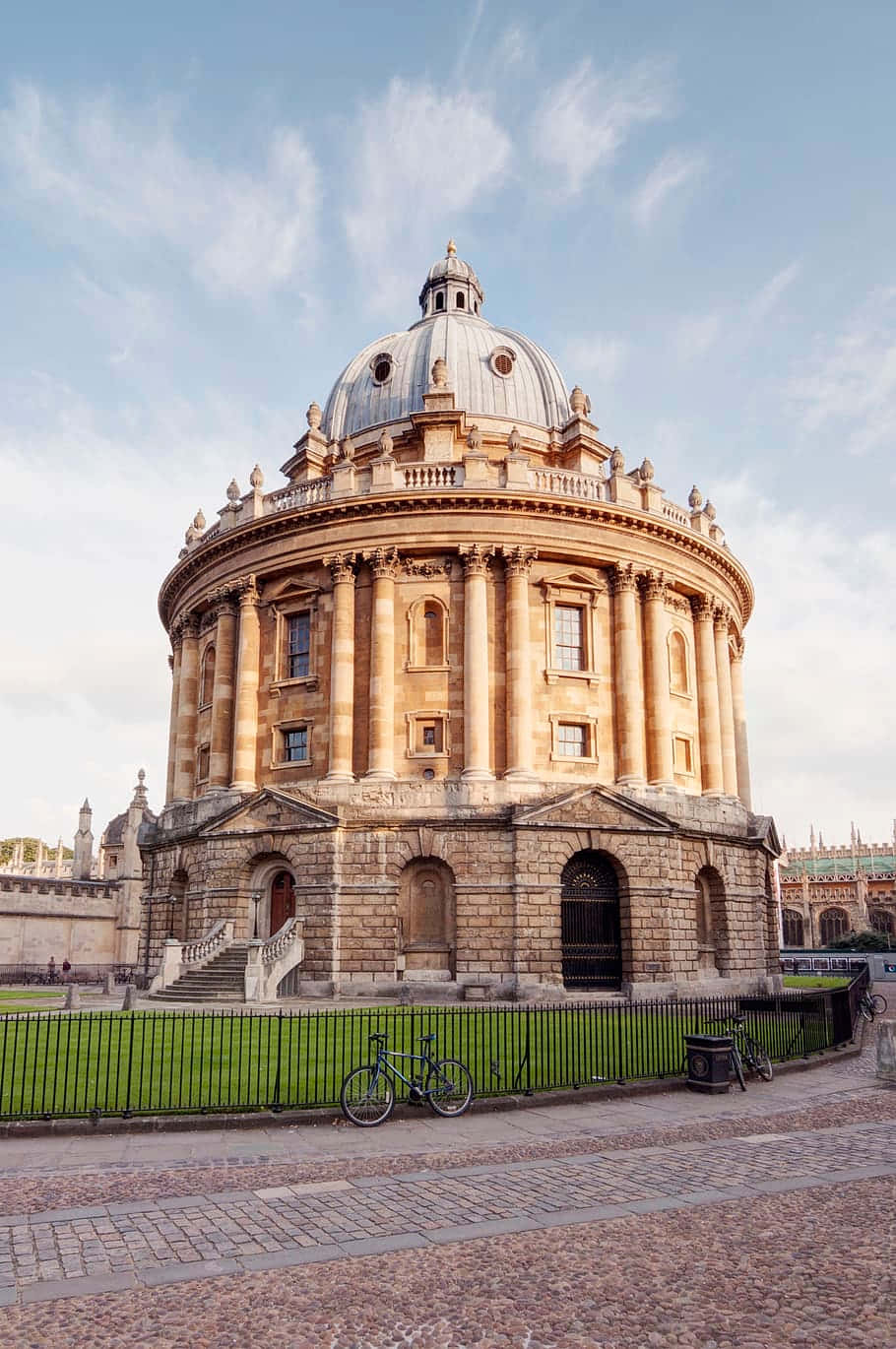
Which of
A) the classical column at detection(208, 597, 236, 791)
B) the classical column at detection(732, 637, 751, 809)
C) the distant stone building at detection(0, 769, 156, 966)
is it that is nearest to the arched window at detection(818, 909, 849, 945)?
the classical column at detection(732, 637, 751, 809)

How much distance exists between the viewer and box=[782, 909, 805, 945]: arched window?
322 ft

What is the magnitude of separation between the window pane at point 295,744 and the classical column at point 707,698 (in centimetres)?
1463

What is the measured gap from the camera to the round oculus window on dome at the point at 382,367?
4684 centimetres

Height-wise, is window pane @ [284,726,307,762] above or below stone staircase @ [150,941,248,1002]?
above

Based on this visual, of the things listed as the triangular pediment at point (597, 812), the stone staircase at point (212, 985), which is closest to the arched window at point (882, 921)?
the triangular pediment at point (597, 812)

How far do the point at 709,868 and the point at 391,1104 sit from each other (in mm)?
25086

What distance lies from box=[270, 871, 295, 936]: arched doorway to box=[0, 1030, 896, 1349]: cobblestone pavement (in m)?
21.6

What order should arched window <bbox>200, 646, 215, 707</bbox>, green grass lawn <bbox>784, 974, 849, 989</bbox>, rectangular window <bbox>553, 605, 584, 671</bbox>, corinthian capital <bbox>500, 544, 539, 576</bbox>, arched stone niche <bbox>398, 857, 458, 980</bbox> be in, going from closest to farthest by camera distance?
arched stone niche <bbox>398, 857, 458, 980</bbox> → corinthian capital <bbox>500, 544, 539, 576</bbox> → rectangular window <bbox>553, 605, 584, 671</bbox> → green grass lawn <bbox>784, 974, 849, 989</bbox> → arched window <bbox>200, 646, 215, 707</bbox>

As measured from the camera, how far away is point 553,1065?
16.5 meters

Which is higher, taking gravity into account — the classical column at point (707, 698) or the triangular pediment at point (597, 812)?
the classical column at point (707, 698)

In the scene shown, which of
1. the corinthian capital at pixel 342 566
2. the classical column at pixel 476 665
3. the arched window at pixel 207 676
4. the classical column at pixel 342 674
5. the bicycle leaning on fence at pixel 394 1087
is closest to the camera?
the bicycle leaning on fence at pixel 394 1087

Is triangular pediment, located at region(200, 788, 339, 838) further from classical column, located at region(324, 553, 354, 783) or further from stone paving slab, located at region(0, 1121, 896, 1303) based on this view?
stone paving slab, located at region(0, 1121, 896, 1303)

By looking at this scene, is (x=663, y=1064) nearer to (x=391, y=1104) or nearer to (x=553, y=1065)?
(x=553, y=1065)

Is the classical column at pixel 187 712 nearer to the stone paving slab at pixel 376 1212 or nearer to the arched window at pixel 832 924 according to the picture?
the stone paving slab at pixel 376 1212
